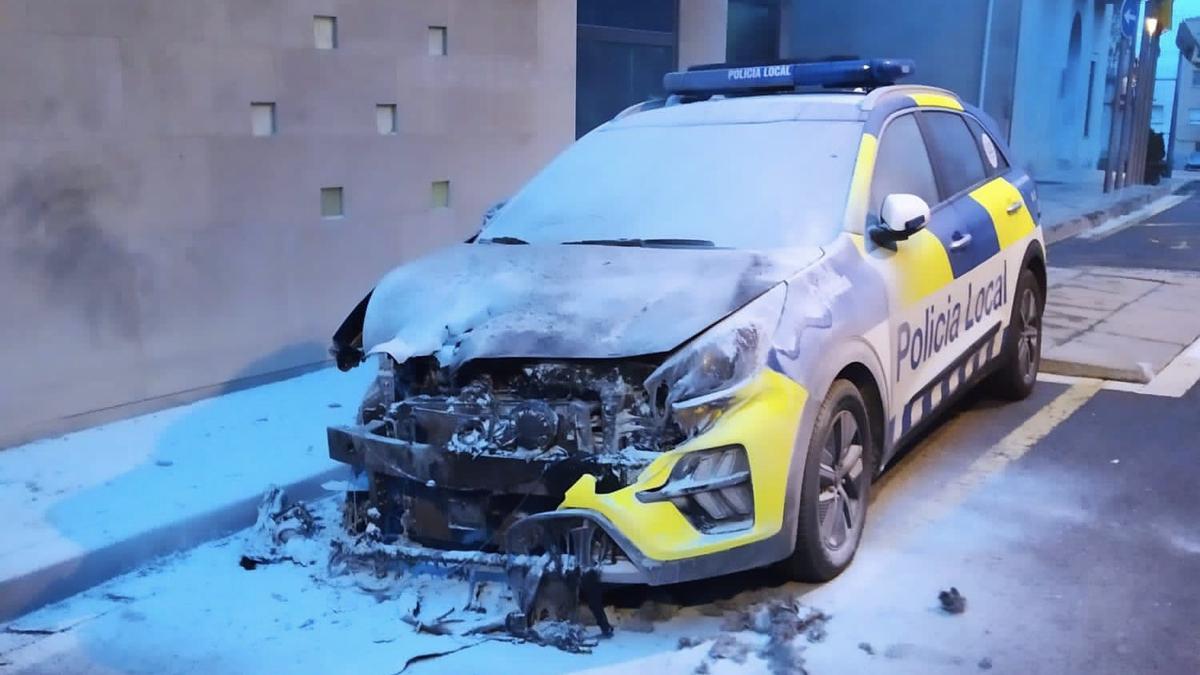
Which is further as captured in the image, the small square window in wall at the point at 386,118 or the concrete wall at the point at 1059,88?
the concrete wall at the point at 1059,88

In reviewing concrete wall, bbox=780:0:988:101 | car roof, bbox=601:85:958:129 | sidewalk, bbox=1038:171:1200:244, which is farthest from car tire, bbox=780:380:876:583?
concrete wall, bbox=780:0:988:101

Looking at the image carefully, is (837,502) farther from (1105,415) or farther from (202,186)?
(202,186)

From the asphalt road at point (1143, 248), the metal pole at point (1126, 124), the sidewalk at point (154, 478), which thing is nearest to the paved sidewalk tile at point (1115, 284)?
the asphalt road at point (1143, 248)

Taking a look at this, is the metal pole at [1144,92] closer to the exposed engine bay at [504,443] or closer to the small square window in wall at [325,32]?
the small square window in wall at [325,32]

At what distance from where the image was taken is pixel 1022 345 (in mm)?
6371

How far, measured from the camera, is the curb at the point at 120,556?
4176 millimetres

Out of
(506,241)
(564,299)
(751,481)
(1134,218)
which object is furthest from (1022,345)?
(1134,218)

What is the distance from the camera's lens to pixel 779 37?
46.3 feet

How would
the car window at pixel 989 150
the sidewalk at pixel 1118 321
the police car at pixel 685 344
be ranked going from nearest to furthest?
the police car at pixel 685 344 → the car window at pixel 989 150 → the sidewalk at pixel 1118 321

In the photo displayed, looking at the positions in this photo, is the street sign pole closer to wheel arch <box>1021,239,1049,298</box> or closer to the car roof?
wheel arch <box>1021,239,1049,298</box>

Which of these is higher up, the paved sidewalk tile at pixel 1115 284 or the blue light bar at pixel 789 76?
the blue light bar at pixel 789 76

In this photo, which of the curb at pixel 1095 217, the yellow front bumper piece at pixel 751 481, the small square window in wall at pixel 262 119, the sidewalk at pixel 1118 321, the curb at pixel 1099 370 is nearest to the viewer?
the yellow front bumper piece at pixel 751 481

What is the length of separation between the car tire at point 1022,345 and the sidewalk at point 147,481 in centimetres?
364

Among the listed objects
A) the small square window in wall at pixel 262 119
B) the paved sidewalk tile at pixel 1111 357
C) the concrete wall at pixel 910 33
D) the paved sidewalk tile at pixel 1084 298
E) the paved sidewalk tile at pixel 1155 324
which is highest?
the concrete wall at pixel 910 33
